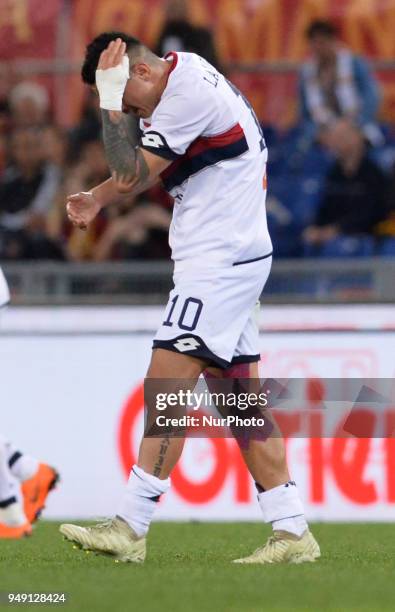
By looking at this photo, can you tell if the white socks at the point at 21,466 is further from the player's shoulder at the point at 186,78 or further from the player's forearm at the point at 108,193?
the player's shoulder at the point at 186,78

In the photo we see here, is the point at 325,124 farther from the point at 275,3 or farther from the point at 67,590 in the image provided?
the point at 67,590

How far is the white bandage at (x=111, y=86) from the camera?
5719 mm

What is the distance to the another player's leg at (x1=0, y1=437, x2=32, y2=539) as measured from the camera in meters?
7.25

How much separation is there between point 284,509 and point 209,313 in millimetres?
925

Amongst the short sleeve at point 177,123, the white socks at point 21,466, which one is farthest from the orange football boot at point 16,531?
the short sleeve at point 177,123

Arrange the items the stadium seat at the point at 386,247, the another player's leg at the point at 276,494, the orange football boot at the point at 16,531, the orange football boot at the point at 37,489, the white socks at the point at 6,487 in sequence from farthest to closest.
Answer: the stadium seat at the point at 386,247 < the orange football boot at the point at 37,489 < the orange football boot at the point at 16,531 < the white socks at the point at 6,487 < the another player's leg at the point at 276,494

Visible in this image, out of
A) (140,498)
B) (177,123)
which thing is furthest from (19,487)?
(177,123)

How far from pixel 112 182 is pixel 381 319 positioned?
365 cm

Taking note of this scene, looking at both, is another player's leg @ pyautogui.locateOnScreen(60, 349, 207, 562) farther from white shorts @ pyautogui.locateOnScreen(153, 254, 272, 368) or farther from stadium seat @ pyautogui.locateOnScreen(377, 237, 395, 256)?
stadium seat @ pyautogui.locateOnScreen(377, 237, 395, 256)

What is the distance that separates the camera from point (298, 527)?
607cm

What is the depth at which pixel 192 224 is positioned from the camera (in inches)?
235

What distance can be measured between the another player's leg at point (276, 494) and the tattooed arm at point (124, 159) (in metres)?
0.92

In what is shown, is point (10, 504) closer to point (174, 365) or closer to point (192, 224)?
point (174, 365)

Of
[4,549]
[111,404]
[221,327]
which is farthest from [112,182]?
[111,404]
